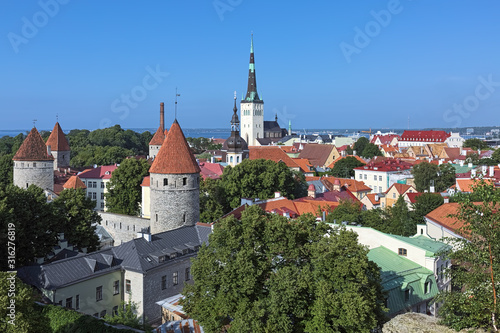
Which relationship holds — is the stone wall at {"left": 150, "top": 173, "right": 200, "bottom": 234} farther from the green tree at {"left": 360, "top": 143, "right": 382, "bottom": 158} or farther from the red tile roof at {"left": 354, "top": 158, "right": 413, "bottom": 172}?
the green tree at {"left": 360, "top": 143, "right": 382, "bottom": 158}

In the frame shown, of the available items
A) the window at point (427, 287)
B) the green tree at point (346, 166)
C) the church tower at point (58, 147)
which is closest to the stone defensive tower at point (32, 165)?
the church tower at point (58, 147)

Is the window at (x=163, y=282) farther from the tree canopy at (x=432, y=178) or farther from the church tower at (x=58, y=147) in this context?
the church tower at (x=58, y=147)

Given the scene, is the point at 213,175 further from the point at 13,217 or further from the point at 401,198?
the point at 13,217

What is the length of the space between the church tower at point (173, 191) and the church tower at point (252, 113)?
93.9 meters

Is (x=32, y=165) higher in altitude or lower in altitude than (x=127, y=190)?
higher

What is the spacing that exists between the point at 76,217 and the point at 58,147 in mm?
31797

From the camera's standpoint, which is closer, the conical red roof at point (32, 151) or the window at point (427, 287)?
the window at point (427, 287)

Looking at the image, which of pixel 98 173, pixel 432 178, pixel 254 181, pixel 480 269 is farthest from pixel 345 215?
pixel 98 173

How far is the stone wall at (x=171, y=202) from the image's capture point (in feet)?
97.9

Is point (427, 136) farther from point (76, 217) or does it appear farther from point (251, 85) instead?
point (76, 217)

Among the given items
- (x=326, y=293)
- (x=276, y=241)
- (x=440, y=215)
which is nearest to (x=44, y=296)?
(x=276, y=241)

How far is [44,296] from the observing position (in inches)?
810

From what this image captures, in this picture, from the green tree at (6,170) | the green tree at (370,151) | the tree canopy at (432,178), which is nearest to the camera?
Result: the tree canopy at (432,178)

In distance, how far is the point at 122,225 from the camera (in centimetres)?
3703
